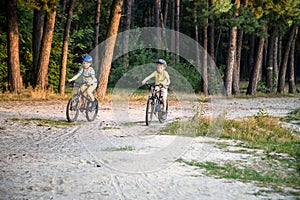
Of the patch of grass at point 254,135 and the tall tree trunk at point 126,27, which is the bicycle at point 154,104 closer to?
the patch of grass at point 254,135

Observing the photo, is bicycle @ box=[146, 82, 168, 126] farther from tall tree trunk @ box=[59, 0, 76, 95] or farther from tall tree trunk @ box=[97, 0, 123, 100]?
tall tree trunk @ box=[59, 0, 76, 95]

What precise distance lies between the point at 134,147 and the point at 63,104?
36.1 ft

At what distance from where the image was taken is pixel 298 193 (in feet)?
26.7

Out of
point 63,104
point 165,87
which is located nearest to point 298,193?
point 165,87

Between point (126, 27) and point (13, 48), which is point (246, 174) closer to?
point (13, 48)

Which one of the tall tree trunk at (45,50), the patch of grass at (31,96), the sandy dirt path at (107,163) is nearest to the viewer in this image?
the sandy dirt path at (107,163)

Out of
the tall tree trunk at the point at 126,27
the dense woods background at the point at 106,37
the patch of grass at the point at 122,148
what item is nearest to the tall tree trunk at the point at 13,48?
the dense woods background at the point at 106,37

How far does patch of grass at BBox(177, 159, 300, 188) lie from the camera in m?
8.95

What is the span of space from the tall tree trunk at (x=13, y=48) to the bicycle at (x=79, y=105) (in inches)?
418

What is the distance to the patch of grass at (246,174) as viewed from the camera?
8.95 m

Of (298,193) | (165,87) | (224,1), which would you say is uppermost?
(224,1)

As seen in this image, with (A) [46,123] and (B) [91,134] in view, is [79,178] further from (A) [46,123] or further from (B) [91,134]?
(A) [46,123]

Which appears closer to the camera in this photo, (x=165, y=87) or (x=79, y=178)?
(x=79, y=178)

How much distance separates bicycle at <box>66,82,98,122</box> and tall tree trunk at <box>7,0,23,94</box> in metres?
10.6
